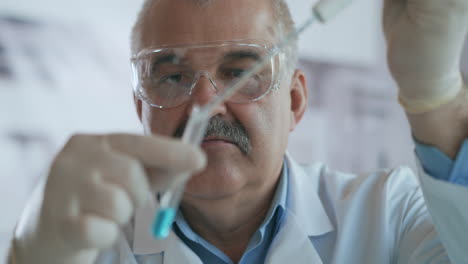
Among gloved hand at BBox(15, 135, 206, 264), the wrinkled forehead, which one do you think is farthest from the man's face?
gloved hand at BBox(15, 135, 206, 264)

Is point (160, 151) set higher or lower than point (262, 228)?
higher

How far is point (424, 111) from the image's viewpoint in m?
0.92

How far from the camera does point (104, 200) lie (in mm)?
728

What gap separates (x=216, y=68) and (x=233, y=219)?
44 cm

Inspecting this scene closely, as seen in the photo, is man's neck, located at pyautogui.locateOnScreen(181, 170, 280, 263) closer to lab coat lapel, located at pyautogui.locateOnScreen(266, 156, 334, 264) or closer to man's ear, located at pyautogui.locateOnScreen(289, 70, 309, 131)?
lab coat lapel, located at pyautogui.locateOnScreen(266, 156, 334, 264)

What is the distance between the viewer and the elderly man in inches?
35.4

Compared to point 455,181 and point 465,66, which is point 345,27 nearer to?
point 465,66

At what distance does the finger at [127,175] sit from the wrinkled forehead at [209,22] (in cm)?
56

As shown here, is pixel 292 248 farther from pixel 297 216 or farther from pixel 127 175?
pixel 127 175

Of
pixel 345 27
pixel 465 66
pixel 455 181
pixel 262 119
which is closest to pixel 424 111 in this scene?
pixel 455 181

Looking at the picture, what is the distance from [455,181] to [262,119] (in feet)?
1.67

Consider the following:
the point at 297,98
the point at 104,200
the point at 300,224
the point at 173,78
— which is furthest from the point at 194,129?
the point at 297,98

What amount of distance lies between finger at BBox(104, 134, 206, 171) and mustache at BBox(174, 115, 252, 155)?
1.38 ft

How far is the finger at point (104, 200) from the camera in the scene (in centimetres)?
73
